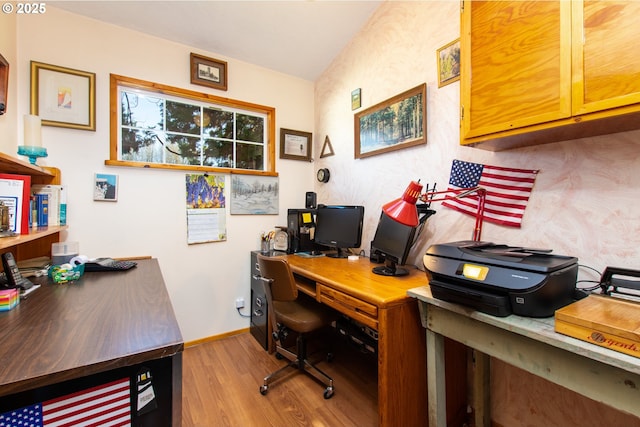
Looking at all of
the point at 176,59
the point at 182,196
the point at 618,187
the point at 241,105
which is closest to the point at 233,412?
the point at 182,196

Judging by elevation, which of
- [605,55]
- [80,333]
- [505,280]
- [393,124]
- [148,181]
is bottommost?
[80,333]

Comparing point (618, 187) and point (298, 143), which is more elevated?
point (298, 143)

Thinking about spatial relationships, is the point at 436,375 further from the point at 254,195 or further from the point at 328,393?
the point at 254,195

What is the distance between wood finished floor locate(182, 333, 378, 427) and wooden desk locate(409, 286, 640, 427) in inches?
26.0

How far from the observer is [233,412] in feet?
5.48

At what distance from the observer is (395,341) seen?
130 centimetres

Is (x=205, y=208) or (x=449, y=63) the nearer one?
(x=449, y=63)

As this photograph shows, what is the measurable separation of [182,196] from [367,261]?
5.62 feet

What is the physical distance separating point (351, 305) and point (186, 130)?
2145 mm

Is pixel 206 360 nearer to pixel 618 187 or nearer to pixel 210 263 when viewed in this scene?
pixel 210 263

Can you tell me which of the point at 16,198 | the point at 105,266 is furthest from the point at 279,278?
the point at 16,198

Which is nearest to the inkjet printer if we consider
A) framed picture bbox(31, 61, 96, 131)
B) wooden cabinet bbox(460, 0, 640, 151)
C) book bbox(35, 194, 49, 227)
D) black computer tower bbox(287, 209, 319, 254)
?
wooden cabinet bbox(460, 0, 640, 151)

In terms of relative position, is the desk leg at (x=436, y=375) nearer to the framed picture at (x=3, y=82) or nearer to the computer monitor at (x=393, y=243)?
the computer monitor at (x=393, y=243)

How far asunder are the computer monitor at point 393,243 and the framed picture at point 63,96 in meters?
2.31
